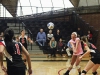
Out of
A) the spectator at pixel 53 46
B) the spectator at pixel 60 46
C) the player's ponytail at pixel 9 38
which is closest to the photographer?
the player's ponytail at pixel 9 38

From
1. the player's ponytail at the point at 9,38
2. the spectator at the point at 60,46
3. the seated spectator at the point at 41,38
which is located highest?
the player's ponytail at the point at 9,38

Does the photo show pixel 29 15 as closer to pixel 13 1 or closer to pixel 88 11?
pixel 13 1

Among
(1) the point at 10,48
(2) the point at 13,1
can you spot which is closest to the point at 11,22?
(2) the point at 13,1

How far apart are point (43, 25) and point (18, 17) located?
2.82m

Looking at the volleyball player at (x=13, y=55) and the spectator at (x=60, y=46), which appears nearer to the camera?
the volleyball player at (x=13, y=55)

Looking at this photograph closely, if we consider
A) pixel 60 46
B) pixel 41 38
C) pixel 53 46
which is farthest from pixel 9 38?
pixel 60 46

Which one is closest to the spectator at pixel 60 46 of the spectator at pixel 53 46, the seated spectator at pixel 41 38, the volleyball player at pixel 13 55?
the spectator at pixel 53 46

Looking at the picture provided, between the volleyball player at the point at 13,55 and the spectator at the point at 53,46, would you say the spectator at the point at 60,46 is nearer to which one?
the spectator at the point at 53,46

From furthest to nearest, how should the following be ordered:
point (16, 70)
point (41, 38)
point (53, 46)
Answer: point (41, 38) → point (53, 46) → point (16, 70)

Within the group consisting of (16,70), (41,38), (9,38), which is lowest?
(41,38)

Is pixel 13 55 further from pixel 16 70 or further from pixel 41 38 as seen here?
pixel 41 38

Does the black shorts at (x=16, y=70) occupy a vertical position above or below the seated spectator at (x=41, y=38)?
above

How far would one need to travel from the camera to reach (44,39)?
590 inches

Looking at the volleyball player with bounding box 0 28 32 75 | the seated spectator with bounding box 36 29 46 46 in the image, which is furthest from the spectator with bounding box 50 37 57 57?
the volleyball player with bounding box 0 28 32 75
